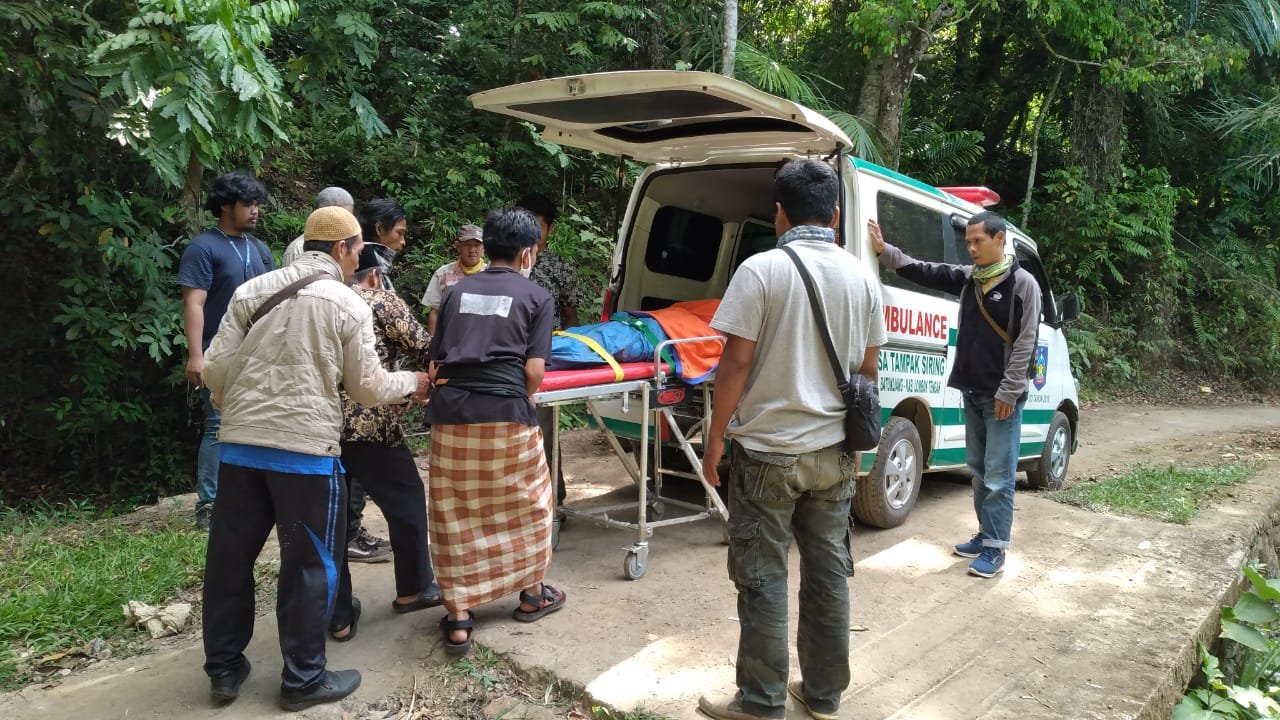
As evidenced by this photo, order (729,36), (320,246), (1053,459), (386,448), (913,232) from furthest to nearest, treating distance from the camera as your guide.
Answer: (729,36) < (1053,459) < (913,232) < (386,448) < (320,246)

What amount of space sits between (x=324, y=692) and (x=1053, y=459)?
5505 mm

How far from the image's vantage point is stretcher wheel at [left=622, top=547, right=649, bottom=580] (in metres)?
4.05

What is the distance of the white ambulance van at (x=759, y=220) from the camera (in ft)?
13.3

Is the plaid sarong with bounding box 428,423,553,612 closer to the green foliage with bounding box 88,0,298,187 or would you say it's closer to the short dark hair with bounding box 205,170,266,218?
the short dark hair with bounding box 205,170,266,218

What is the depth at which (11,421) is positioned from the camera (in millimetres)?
6730

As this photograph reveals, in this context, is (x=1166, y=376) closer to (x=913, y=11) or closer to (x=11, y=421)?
(x=913, y=11)

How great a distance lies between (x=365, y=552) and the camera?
4316mm

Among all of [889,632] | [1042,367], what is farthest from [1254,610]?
[1042,367]

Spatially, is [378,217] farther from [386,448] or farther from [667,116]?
[667,116]

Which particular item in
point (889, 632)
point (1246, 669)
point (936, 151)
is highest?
point (936, 151)

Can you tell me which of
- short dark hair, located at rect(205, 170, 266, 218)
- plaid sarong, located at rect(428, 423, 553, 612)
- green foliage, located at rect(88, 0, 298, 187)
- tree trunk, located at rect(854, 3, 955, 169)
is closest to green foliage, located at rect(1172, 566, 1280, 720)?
plaid sarong, located at rect(428, 423, 553, 612)

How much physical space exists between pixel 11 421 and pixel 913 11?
9.21 metres

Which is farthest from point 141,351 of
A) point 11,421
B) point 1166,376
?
point 1166,376

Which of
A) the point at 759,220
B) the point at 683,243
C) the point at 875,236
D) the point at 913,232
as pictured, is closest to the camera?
the point at 875,236
